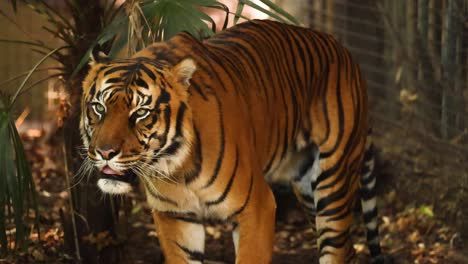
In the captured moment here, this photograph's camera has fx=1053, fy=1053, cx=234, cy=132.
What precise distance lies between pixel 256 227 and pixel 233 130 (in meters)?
0.41

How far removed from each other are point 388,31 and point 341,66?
2852 mm

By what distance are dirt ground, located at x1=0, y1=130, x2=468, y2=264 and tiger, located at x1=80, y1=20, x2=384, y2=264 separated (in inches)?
39.0

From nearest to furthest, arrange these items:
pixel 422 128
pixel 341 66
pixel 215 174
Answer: pixel 215 174
pixel 341 66
pixel 422 128

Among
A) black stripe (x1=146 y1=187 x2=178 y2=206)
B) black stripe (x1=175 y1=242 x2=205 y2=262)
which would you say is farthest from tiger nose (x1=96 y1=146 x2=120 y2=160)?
black stripe (x1=175 y1=242 x2=205 y2=262)

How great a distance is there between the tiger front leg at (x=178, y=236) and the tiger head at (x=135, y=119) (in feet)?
1.29

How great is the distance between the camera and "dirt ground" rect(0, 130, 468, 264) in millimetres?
5699

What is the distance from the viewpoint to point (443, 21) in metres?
6.91

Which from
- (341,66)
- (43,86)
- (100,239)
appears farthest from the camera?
(43,86)

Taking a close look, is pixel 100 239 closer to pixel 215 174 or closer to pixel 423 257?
pixel 215 174

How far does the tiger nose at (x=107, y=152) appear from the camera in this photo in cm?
371

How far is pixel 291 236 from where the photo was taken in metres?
6.54

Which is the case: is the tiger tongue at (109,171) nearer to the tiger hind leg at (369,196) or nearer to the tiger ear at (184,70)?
the tiger ear at (184,70)

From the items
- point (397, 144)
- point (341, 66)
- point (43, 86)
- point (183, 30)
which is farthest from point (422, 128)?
point (43, 86)

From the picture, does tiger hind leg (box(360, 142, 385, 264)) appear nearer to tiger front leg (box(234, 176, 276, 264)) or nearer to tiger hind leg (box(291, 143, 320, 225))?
tiger hind leg (box(291, 143, 320, 225))
